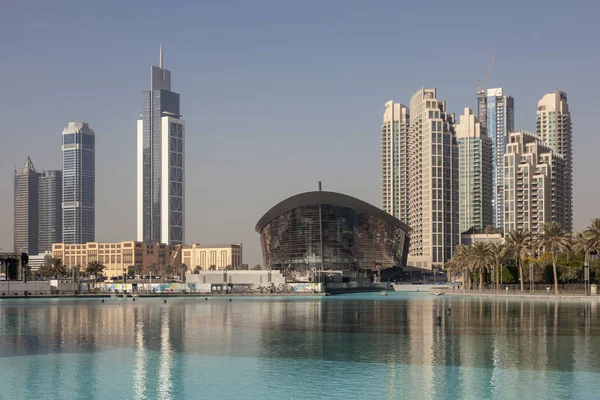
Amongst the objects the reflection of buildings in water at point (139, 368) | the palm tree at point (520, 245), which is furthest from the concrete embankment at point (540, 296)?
the reflection of buildings in water at point (139, 368)

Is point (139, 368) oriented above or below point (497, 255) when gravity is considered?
below

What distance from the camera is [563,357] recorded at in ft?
201

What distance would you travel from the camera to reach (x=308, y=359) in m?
61.9

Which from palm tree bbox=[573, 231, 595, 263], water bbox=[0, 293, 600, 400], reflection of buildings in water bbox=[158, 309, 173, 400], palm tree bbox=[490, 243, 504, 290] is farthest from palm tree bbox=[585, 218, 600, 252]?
reflection of buildings in water bbox=[158, 309, 173, 400]

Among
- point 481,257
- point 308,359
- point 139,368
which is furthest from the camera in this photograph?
point 481,257

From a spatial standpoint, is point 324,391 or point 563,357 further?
point 563,357

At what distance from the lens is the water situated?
4906cm

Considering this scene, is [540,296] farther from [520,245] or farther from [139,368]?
[139,368]

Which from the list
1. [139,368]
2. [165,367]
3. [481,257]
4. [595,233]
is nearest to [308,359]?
[165,367]

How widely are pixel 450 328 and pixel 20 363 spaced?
46.1m

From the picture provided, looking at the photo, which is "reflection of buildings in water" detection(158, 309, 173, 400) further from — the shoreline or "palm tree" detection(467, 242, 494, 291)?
"palm tree" detection(467, 242, 494, 291)

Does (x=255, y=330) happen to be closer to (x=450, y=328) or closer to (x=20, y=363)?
(x=450, y=328)

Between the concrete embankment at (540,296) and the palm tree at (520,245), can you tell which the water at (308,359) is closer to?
the concrete embankment at (540,296)

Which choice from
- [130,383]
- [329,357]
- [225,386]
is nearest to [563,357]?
[329,357]
